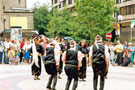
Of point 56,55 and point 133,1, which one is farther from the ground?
point 133,1

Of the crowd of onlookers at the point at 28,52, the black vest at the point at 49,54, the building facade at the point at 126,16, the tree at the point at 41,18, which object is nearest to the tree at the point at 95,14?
the building facade at the point at 126,16

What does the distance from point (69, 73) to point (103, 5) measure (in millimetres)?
34137

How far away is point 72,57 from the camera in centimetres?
970

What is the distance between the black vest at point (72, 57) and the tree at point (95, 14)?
32830 millimetres

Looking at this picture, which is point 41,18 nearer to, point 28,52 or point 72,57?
point 28,52

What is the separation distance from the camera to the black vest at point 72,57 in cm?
967

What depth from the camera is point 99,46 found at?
9656mm

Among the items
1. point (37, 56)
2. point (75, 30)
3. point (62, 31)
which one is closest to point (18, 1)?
point (62, 31)

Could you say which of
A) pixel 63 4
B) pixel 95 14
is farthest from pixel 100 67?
pixel 63 4

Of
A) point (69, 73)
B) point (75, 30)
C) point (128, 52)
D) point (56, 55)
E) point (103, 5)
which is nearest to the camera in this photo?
point (69, 73)

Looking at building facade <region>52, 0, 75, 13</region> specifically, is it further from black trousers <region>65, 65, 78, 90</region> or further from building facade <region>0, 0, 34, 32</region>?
black trousers <region>65, 65, 78, 90</region>

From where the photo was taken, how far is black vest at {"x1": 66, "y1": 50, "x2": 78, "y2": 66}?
31.7 ft

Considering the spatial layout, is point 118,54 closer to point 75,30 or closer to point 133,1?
point 75,30

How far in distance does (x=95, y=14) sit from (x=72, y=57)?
3331 cm
